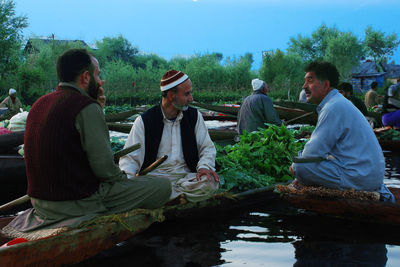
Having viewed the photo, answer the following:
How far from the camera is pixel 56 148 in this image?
2.90 metres

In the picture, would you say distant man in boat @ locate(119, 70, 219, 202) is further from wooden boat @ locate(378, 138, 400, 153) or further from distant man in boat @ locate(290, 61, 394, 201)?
wooden boat @ locate(378, 138, 400, 153)

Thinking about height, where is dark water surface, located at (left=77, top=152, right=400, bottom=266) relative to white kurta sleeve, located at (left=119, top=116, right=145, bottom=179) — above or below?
below

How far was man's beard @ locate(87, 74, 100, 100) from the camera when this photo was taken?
3.14 metres

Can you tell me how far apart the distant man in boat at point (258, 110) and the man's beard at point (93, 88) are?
443 cm

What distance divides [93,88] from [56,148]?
518mm

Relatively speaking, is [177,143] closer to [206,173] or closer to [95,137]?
[206,173]

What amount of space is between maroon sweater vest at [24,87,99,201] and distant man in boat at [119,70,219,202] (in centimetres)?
105

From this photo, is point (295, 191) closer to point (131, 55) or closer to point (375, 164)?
point (375, 164)

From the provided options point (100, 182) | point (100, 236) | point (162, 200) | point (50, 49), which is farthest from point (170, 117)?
point (50, 49)

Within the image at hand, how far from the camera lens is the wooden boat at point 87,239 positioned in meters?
2.61

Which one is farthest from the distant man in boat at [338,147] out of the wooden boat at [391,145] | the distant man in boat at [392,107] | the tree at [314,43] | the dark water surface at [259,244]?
the tree at [314,43]

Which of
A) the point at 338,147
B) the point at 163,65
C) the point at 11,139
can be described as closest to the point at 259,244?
the point at 338,147

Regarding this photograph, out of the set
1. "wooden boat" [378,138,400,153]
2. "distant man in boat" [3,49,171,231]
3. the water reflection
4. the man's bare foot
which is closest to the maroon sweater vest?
"distant man in boat" [3,49,171,231]

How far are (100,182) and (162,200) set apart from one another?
58cm
